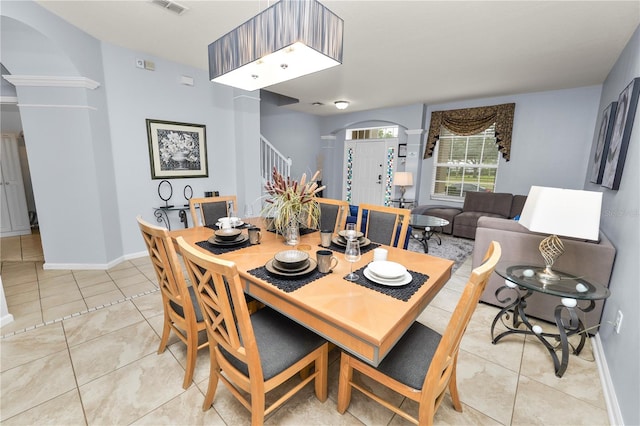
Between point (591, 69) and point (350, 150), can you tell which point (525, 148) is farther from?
point (350, 150)

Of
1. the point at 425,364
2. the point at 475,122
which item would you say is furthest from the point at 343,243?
the point at 475,122

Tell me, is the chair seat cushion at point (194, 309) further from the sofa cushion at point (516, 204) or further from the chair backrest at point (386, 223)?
the sofa cushion at point (516, 204)

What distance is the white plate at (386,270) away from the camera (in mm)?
1313

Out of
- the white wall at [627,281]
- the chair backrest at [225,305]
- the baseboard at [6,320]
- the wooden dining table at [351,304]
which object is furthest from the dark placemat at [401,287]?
the baseboard at [6,320]

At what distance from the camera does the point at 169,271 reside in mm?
1487

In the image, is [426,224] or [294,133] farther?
[294,133]

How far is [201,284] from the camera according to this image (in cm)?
113

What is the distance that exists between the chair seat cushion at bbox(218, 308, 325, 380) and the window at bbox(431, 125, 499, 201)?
5.28 m

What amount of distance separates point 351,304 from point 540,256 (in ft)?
6.87

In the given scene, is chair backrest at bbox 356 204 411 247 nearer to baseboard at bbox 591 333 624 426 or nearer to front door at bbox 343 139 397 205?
baseboard at bbox 591 333 624 426

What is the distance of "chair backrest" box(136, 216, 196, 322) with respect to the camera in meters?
1.37

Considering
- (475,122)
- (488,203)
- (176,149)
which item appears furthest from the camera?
(475,122)

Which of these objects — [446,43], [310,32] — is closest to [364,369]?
[310,32]

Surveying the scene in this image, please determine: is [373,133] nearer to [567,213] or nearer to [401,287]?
[567,213]
